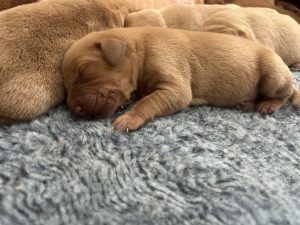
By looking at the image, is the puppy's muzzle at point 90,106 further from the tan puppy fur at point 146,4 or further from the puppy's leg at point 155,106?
the tan puppy fur at point 146,4

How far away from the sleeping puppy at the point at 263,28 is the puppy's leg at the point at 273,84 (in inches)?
16.9

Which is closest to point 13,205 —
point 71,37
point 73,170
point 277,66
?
point 73,170

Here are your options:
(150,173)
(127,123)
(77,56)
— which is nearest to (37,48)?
(77,56)

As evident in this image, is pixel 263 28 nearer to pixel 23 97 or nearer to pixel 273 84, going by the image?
pixel 273 84

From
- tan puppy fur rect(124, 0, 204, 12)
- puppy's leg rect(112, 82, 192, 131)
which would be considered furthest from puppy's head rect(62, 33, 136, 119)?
tan puppy fur rect(124, 0, 204, 12)

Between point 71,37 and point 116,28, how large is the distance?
0.81 ft

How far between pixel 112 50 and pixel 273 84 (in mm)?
830

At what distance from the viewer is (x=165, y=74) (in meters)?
1.97

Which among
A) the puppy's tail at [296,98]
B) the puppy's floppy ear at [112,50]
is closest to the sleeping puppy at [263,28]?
the puppy's tail at [296,98]

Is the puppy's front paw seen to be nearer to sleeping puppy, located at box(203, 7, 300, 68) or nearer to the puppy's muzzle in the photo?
the puppy's muzzle

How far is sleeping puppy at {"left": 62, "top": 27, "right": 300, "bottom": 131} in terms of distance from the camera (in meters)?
1.85

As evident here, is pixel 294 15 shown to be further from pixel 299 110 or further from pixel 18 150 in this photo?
pixel 18 150

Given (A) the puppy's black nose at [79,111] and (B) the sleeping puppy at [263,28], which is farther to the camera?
(B) the sleeping puppy at [263,28]

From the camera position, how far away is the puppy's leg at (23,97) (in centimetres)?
169
